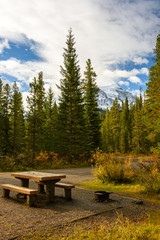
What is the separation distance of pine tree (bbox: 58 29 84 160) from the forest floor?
589 inches

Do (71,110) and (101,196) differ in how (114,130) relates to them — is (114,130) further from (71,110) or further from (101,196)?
(101,196)

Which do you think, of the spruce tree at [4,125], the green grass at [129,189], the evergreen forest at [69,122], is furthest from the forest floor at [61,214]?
the spruce tree at [4,125]

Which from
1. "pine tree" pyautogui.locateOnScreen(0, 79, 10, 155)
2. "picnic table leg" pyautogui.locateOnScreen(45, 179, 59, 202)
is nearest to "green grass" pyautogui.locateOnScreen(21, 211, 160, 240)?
"picnic table leg" pyautogui.locateOnScreen(45, 179, 59, 202)

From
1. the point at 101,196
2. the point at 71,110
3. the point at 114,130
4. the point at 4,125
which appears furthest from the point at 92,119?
the point at 114,130

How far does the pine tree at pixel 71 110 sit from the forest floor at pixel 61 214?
14973mm

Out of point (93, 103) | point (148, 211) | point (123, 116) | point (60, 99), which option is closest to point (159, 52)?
point (93, 103)

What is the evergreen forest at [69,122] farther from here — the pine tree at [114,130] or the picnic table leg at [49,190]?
the pine tree at [114,130]

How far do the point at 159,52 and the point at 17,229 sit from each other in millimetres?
26072

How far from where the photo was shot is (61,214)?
4.78m

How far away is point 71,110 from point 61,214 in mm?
17796

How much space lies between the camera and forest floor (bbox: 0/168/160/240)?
12.4ft

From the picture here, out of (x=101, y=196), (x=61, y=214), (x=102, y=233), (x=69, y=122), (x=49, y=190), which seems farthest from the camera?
(x=69, y=122)

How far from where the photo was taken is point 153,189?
7328 mm

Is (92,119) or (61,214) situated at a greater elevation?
(92,119)
